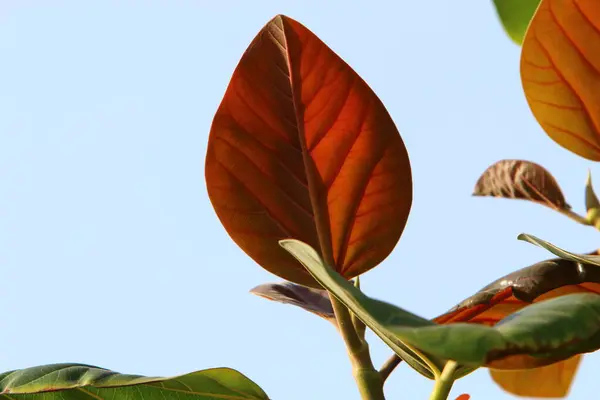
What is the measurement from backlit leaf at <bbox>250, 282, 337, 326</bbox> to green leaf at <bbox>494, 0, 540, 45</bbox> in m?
0.24

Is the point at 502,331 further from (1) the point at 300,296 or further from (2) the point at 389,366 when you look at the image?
(1) the point at 300,296

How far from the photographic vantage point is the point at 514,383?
24.5 inches

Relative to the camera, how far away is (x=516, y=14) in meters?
0.61

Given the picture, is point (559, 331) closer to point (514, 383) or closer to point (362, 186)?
point (362, 186)

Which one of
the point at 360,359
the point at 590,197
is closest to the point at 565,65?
the point at 590,197

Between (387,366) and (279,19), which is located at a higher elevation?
(279,19)

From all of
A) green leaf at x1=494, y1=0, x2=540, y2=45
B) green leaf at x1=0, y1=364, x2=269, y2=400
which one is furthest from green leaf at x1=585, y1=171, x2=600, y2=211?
green leaf at x1=0, y1=364, x2=269, y2=400

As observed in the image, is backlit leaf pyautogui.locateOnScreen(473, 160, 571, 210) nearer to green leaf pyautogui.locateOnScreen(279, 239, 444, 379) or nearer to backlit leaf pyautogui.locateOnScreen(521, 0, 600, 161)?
backlit leaf pyautogui.locateOnScreen(521, 0, 600, 161)

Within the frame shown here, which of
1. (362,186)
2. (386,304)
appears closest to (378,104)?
(362,186)

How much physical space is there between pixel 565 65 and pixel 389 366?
20 cm

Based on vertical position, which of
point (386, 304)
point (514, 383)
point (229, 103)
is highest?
point (229, 103)

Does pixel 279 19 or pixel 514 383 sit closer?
pixel 279 19

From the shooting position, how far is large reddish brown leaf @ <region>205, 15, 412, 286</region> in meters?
0.46

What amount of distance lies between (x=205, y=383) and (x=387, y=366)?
103 mm
